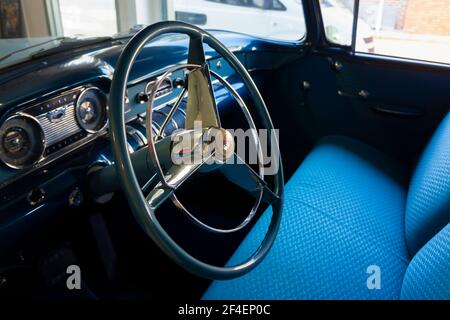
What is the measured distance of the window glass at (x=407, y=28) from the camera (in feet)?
5.18

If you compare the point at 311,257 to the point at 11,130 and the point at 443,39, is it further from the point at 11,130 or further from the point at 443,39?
the point at 443,39

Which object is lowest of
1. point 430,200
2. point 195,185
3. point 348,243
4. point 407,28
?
point 195,185

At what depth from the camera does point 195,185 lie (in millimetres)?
1641

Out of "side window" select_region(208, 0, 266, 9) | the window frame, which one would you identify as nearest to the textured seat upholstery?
the window frame

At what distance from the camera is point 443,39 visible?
162cm

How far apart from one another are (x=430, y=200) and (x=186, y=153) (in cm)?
69

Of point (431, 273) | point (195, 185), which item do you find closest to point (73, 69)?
point (195, 185)

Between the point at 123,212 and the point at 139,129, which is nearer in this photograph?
the point at 139,129

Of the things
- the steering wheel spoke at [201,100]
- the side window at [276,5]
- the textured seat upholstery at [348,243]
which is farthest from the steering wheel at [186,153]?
the side window at [276,5]

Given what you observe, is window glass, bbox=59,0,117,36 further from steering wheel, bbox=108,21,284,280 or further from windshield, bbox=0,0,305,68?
steering wheel, bbox=108,21,284,280

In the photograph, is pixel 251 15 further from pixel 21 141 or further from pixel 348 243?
pixel 21 141

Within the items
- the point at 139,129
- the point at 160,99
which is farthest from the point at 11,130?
the point at 160,99

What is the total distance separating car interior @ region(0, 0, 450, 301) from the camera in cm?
77

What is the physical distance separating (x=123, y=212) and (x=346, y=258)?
0.75 metres
